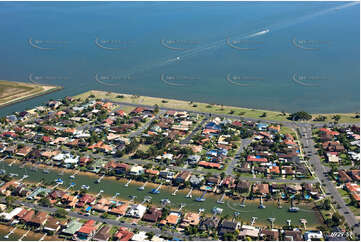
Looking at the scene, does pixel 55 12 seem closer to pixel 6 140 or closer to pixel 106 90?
pixel 106 90

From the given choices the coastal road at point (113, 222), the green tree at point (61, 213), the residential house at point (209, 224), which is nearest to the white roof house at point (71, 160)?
the coastal road at point (113, 222)

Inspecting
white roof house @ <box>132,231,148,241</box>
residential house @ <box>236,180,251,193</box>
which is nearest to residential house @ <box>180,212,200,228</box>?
white roof house @ <box>132,231,148,241</box>

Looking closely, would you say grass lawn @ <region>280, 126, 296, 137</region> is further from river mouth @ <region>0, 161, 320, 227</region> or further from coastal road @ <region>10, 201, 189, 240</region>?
coastal road @ <region>10, 201, 189, 240</region>

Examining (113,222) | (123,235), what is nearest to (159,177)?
(113,222)

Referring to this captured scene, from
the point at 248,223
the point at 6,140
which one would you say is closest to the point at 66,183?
the point at 6,140

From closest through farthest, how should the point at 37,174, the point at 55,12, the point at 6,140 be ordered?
the point at 37,174 → the point at 6,140 → the point at 55,12

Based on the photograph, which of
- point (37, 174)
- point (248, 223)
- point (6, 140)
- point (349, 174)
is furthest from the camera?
point (6, 140)
